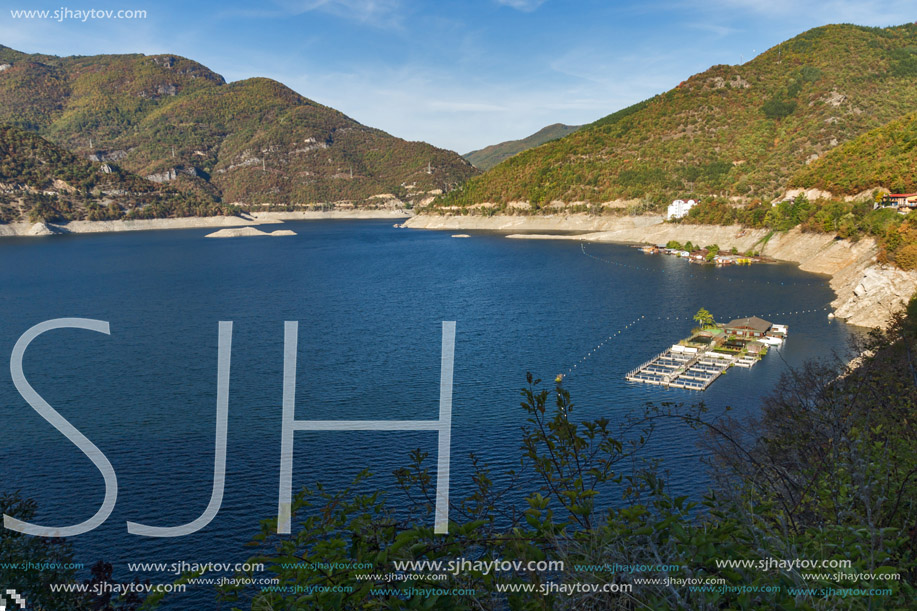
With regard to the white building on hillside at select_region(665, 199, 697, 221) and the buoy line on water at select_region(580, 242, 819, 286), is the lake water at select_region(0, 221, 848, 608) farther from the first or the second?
the white building on hillside at select_region(665, 199, 697, 221)

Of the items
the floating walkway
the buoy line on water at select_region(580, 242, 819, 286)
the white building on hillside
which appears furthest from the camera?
the white building on hillside

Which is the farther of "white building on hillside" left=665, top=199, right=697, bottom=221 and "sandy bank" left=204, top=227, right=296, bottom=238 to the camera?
"sandy bank" left=204, top=227, right=296, bottom=238

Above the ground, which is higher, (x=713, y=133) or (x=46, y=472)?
(x=713, y=133)

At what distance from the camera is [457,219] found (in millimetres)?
196750

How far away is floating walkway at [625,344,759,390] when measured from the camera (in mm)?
40938

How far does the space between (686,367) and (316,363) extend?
2836 cm

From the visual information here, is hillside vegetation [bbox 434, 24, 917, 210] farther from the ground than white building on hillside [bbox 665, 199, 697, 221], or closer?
farther from the ground

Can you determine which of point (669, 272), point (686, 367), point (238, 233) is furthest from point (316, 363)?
point (238, 233)

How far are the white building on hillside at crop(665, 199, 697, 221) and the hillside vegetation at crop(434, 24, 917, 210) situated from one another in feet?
45.1

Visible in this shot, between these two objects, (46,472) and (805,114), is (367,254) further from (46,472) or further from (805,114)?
(805,114)

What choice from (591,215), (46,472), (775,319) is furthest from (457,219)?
(46,472)

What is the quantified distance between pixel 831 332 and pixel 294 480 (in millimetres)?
48385

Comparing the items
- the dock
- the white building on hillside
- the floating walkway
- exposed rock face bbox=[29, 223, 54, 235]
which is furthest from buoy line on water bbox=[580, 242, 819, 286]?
exposed rock face bbox=[29, 223, 54, 235]

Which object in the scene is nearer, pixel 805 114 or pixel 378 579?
pixel 378 579
